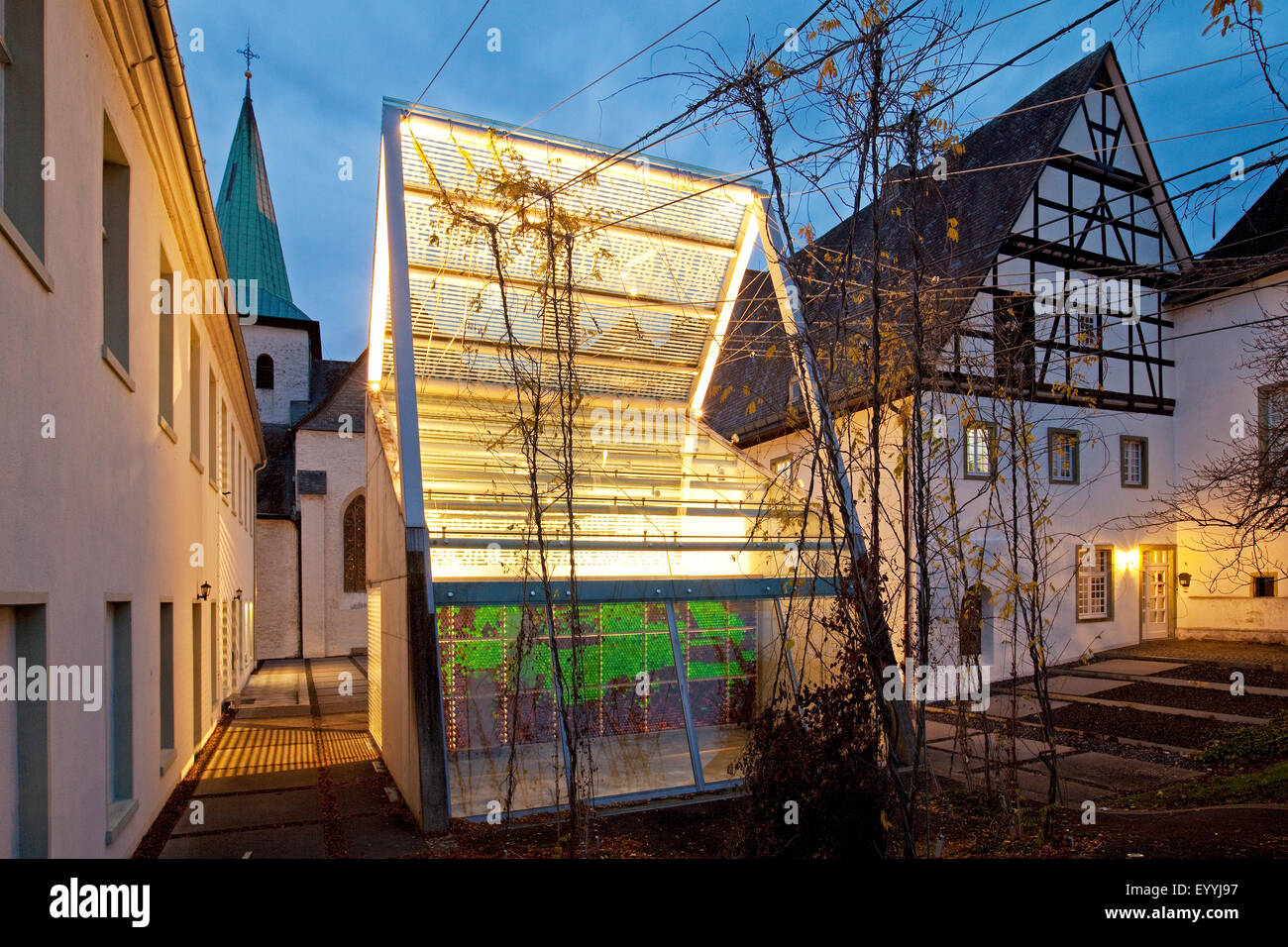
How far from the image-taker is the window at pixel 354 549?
30.1 meters

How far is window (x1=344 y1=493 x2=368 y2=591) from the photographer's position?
30.1 meters

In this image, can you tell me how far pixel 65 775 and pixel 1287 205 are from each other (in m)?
22.6

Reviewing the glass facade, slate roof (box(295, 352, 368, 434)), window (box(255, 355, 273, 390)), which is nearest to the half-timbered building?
the glass facade

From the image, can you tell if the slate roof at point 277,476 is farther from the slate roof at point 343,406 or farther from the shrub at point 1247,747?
the shrub at point 1247,747

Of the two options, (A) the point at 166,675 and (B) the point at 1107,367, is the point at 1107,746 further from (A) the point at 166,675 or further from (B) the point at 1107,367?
(A) the point at 166,675

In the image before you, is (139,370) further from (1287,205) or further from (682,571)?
(1287,205)

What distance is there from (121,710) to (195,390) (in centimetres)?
586

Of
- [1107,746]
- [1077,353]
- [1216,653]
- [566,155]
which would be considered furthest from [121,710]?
[1216,653]

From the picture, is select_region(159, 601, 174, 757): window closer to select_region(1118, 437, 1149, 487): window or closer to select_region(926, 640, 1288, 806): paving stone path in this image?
select_region(926, 640, 1288, 806): paving stone path

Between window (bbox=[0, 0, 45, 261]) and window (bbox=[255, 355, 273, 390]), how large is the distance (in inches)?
1307

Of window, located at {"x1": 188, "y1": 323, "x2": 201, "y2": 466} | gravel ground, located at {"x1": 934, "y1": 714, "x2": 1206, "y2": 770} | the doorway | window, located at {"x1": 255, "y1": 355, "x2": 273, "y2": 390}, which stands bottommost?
gravel ground, located at {"x1": 934, "y1": 714, "x2": 1206, "y2": 770}

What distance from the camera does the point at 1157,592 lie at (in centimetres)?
1970
